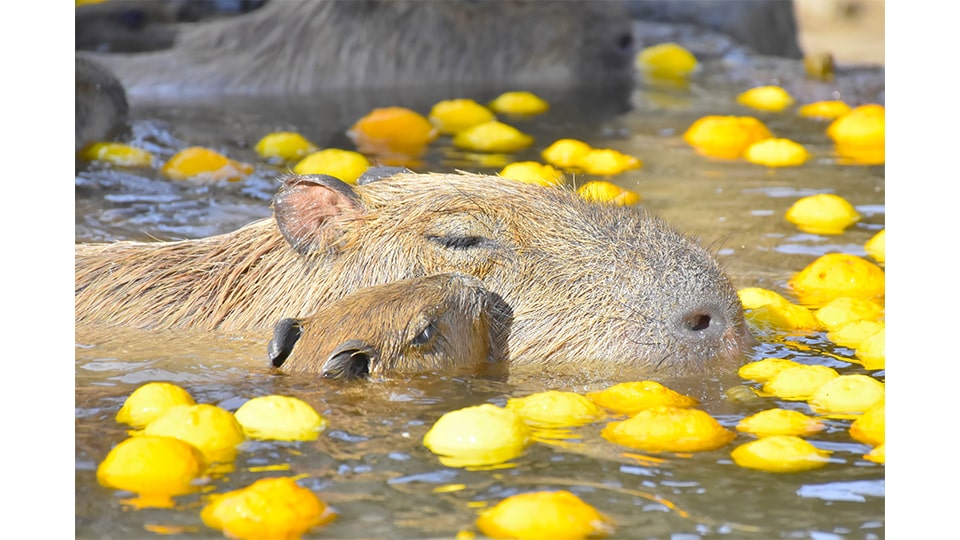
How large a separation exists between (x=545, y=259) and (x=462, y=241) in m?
0.29

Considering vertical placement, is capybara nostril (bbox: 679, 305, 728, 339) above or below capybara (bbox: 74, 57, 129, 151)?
below

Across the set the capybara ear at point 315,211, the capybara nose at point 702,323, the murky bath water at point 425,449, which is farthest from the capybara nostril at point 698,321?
the capybara ear at point 315,211

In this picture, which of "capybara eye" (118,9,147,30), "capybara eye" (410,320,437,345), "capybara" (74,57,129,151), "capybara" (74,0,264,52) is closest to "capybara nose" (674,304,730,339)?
"capybara eye" (410,320,437,345)

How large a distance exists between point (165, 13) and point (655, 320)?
749cm

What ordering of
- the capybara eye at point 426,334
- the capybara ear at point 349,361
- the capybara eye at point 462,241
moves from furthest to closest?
the capybara eye at point 462,241
the capybara eye at point 426,334
the capybara ear at point 349,361

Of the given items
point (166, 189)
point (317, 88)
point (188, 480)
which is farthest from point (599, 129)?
point (188, 480)

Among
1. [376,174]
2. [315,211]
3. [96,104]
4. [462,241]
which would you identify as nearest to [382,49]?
[96,104]

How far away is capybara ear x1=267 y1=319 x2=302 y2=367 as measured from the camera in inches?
173

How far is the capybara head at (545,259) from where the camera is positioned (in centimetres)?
452

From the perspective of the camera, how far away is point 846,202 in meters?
7.00

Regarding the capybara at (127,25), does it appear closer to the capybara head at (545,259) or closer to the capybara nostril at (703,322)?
the capybara head at (545,259)

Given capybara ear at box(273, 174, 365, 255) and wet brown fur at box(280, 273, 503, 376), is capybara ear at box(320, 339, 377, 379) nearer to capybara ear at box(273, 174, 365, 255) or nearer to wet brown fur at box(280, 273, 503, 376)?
wet brown fur at box(280, 273, 503, 376)

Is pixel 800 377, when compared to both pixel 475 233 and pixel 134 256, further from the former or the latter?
pixel 134 256

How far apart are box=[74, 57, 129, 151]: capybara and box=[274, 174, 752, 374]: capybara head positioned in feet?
11.8
